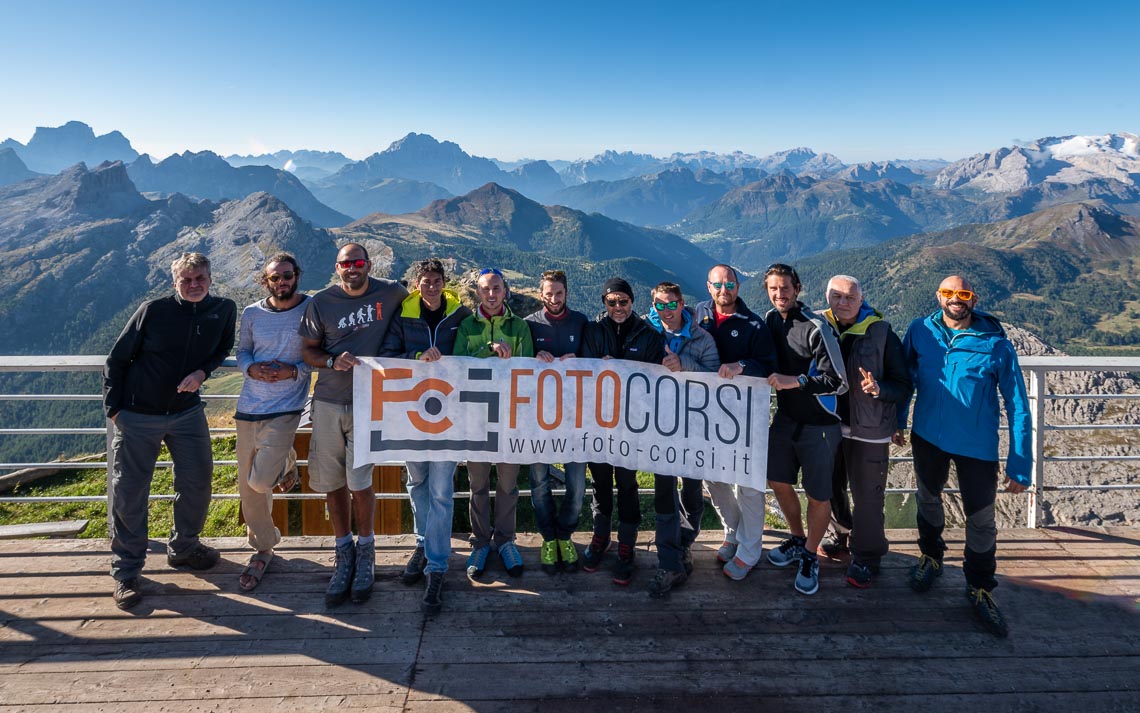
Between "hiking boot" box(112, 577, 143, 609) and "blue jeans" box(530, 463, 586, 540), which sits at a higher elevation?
"blue jeans" box(530, 463, 586, 540)

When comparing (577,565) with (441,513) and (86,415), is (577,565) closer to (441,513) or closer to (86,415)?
(441,513)

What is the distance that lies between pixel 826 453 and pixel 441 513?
3614 millimetres

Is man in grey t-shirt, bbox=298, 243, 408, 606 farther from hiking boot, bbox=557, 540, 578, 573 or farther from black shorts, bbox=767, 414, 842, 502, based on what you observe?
black shorts, bbox=767, 414, 842, 502

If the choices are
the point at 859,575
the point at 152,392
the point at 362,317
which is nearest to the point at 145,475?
the point at 152,392

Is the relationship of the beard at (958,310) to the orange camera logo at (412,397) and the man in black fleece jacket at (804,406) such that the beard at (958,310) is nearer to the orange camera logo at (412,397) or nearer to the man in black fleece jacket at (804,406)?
the man in black fleece jacket at (804,406)


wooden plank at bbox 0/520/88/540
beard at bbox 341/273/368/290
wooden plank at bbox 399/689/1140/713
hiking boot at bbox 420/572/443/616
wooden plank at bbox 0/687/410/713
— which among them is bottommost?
wooden plank at bbox 399/689/1140/713

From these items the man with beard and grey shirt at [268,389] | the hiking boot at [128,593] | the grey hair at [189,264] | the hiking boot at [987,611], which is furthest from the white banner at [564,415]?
the hiking boot at [128,593]

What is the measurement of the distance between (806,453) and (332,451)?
4.44m

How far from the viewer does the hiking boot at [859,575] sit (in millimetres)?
5379

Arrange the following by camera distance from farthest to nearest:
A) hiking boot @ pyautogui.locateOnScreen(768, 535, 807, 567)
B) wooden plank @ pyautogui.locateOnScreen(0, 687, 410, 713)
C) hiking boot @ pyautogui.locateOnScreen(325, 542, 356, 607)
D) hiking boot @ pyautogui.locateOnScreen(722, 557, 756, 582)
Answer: hiking boot @ pyautogui.locateOnScreen(768, 535, 807, 567), hiking boot @ pyautogui.locateOnScreen(722, 557, 756, 582), hiking boot @ pyautogui.locateOnScreen(325, 542, 356, 607), wooden plank @ pyautogui.locateOnScreen(0, 687, 410, 713)

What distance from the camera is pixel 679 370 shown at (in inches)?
215

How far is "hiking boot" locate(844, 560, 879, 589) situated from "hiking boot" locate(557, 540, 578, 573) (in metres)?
2.59

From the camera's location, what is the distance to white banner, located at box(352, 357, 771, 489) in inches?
216

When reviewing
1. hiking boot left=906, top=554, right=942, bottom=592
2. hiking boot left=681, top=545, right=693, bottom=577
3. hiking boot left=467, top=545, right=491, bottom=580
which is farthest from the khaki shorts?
hiking boot left=906, top=554, right=942, bottom=592
